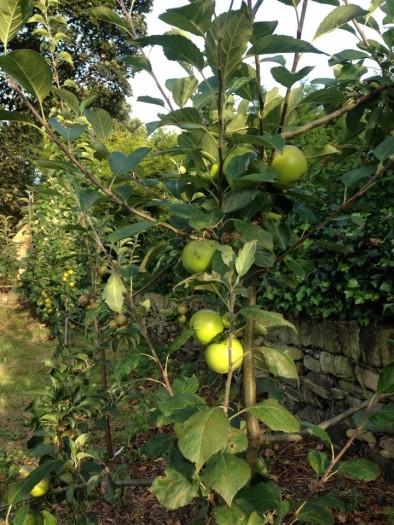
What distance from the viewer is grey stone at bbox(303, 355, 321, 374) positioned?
357 centimetres

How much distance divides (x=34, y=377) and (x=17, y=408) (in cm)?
87

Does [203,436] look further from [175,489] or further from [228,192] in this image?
[228,192]

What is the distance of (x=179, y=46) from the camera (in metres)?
0.75

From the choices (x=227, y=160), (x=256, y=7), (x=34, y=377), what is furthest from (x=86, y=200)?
(x=34, y=377)

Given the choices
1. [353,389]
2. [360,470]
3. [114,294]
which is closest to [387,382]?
[360,470]

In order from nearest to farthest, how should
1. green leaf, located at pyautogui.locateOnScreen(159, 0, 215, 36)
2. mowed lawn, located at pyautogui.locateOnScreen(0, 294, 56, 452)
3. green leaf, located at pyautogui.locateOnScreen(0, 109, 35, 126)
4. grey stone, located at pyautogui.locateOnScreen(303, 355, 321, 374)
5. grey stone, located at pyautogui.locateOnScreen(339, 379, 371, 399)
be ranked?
green leaf, located at pyautogui.locateOnScreen(159, 0, 215, 36)
green leaf, located at pyautogui.locateOnScreen(0, 109, 35, 126)
grey stone, located at pyautogui.locateOnScreen(339, 379, 371, 399)
grey stone, located at pyautogui.locateOnScreen(303, 355, 321, 374)
mowed lawn, located at pyautogui.locateOnScreen(0, 294, 56, 452)

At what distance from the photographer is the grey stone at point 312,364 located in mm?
3568

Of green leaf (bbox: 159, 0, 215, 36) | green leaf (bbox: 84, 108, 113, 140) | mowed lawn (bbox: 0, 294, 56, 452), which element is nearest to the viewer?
green leaf (bbox: 159, 0, 215, 36)

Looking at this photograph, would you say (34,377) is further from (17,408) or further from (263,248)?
(263,248)

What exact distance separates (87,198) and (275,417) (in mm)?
631

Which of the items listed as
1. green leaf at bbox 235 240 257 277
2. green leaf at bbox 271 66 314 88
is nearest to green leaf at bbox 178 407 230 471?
green leaf at bbox 235 240 257 277

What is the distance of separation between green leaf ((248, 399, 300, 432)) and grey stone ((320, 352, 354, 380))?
2640 mm

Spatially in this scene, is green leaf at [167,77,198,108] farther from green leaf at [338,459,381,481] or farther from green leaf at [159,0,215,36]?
green leaf at [338,459,381,481]

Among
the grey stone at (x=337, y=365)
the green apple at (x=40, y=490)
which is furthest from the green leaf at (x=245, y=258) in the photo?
the grey stone at (x=337, y=365)
